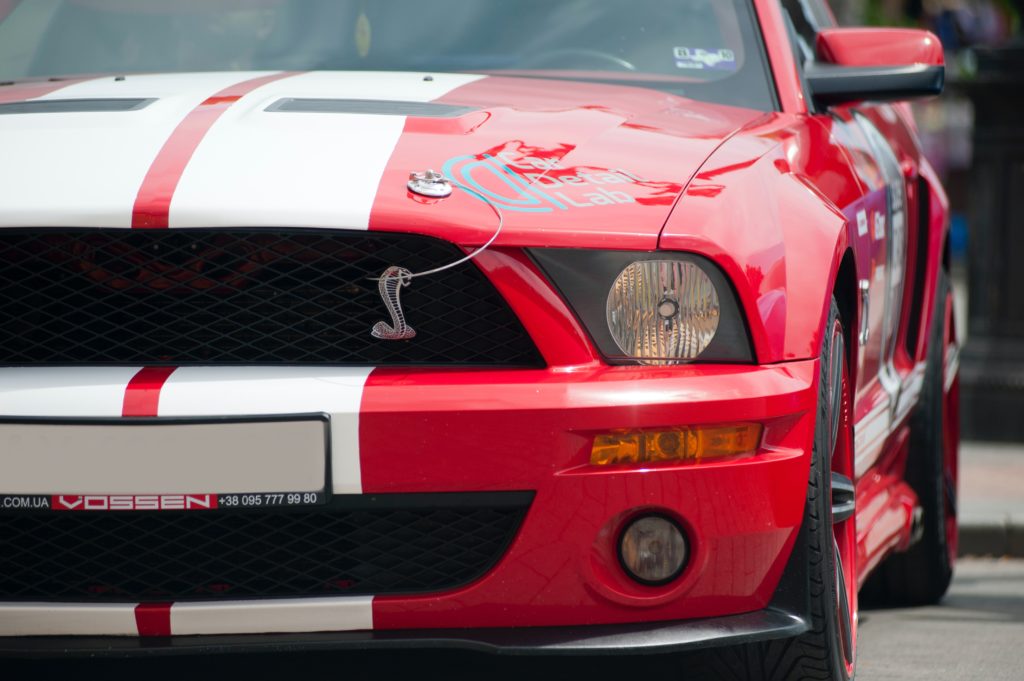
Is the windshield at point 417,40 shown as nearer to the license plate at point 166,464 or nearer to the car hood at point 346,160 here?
the car hood at point 346,160

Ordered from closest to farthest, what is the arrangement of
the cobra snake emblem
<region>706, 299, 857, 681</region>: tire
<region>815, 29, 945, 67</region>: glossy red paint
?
the cobra snake emblem → <region>706, 299, 857, 681</region>: tire → <region>815, 29, 945, 67</region>: glossy red paint

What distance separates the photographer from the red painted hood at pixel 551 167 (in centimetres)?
258

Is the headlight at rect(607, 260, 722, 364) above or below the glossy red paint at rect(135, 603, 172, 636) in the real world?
above

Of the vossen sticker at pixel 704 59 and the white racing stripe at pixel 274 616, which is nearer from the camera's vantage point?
the white racing stripe at pixel 274 616

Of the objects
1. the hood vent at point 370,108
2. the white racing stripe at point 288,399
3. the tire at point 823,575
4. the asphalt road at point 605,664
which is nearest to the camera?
the white racing stripe at point 288,399

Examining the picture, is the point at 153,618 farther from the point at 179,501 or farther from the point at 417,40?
the point at 417,40

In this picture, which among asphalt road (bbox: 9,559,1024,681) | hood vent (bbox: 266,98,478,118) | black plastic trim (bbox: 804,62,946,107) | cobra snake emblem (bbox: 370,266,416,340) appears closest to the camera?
cobra snake emblem (bbox: 370,266,416,340)

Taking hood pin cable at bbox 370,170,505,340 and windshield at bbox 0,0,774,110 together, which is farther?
windshield at bbox 0,0,774,110

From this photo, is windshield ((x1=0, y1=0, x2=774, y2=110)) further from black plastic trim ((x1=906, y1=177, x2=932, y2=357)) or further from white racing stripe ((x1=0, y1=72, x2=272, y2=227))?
black plastic trim ((x1=906, y1=177, x2=932, y2=357))

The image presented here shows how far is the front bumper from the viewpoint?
2.51 metres

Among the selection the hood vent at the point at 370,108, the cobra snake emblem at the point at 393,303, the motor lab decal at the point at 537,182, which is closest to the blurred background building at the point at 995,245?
the hood vent at the point at 370,108

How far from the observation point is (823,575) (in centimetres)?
274

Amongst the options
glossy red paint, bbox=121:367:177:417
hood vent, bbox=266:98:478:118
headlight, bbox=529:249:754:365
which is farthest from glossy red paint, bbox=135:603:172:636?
hood vent, bbox=266:98:478:118

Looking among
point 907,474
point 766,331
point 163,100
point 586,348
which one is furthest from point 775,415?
point 907,474
